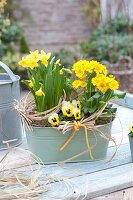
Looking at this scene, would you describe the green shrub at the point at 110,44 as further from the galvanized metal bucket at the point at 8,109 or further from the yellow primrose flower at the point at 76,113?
the yellow primrose flower at the point at 76,113

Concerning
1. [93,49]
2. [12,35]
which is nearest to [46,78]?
[93,49]

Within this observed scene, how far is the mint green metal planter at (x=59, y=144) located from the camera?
3.73 ft

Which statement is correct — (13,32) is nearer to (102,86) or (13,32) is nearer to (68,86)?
(68,86)

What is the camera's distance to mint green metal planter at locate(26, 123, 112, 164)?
3.73ft

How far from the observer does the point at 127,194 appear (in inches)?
38.7

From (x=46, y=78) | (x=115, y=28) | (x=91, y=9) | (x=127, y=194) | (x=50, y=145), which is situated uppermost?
(x=91, y=9)

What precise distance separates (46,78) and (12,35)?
532cm

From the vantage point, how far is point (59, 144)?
3.76 ft

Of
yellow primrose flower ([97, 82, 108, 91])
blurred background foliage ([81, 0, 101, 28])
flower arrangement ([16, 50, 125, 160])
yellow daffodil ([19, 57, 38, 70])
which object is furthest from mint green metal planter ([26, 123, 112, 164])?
blurred background foliage ([81, 0, 101, 28])

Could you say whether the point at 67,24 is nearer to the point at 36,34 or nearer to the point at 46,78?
the point at 36,34

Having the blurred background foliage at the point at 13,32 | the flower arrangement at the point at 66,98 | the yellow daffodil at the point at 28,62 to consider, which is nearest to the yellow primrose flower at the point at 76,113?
the flower arrangement at the point at 66,98

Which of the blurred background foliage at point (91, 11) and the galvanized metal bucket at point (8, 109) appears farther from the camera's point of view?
the blurred background foliage at point (91, 11)

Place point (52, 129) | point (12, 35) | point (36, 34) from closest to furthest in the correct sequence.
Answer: point (52, 129)
point (12, 35)
point (36, 34)

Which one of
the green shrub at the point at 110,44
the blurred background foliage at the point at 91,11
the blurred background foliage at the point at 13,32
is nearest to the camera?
the green shrub at the point at 110,44
